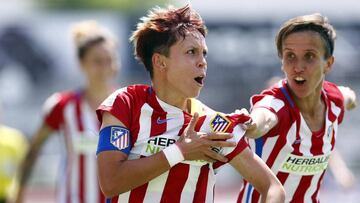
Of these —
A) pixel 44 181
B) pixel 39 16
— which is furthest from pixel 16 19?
pixel 44 181

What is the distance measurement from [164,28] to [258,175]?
831mm

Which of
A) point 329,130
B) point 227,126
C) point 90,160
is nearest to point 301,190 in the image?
point 329,130

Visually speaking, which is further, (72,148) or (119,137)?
(72,148)

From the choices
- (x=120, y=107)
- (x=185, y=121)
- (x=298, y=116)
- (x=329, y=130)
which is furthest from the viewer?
(x=329, y=130)

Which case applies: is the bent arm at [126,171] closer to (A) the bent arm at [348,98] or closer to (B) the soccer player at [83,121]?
(A) the bent arm at [348,98]

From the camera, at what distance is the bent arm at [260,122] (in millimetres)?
5410

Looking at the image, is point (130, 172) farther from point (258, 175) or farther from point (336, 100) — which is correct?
point (336, 100)

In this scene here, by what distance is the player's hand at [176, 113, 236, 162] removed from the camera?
506cm

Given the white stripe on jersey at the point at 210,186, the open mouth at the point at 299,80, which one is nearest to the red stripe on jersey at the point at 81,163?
the open mouth at the point at 299,80

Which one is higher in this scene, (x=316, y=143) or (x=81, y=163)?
(x=316, y=143)

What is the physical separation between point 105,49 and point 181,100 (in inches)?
113

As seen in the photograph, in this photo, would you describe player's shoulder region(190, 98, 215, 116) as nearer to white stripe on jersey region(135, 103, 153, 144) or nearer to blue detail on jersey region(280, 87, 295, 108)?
white stripe on jersey region(135, 103, 153, 144)

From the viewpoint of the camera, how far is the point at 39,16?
1898cm

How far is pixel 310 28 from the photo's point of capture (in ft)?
19.3
